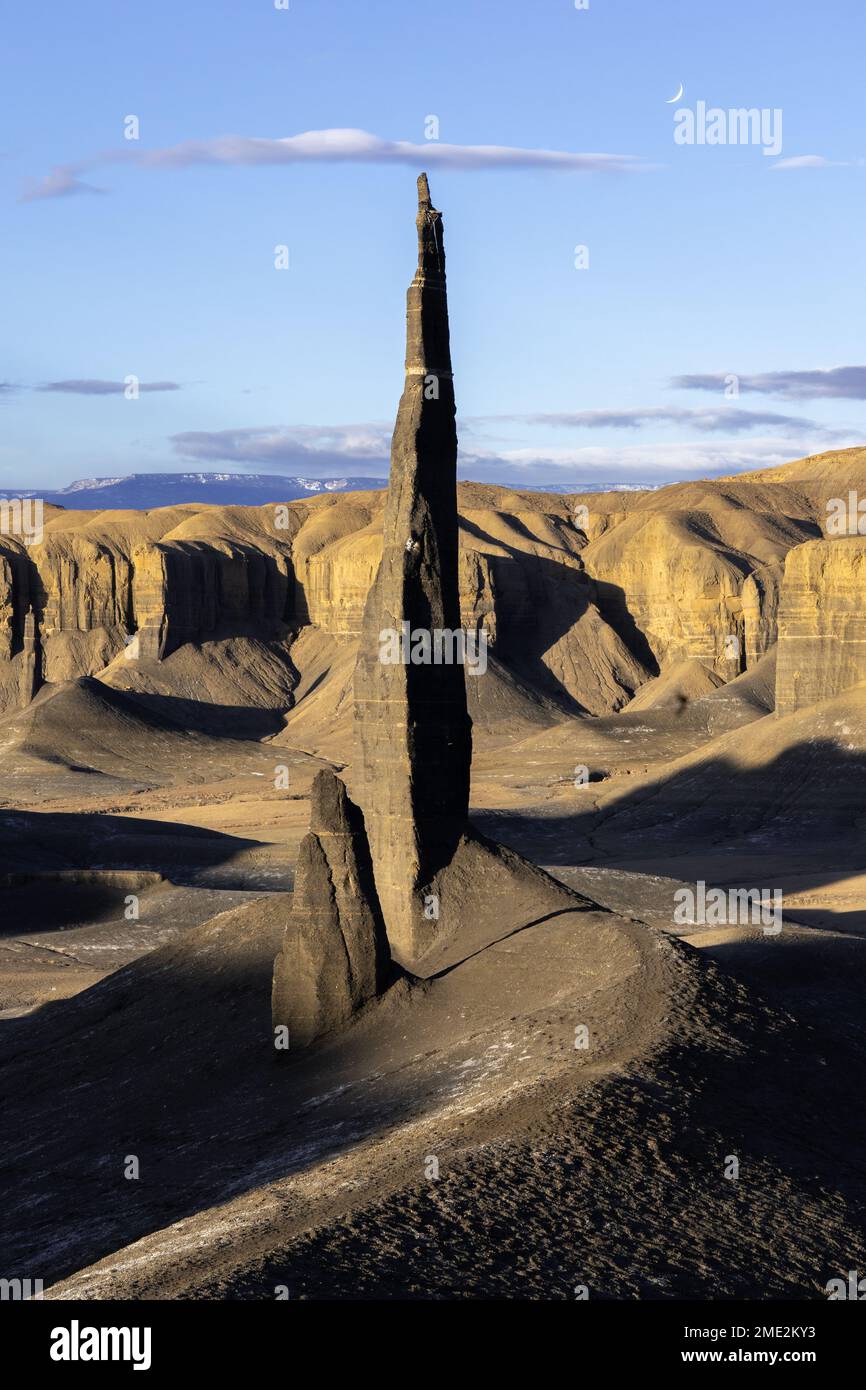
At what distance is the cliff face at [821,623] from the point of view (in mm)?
49062

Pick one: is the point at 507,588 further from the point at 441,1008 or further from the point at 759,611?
the point at 441,1008

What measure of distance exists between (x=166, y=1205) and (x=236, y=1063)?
433cm

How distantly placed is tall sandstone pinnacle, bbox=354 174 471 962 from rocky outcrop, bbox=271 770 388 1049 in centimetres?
239

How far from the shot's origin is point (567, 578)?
87250 millimetres

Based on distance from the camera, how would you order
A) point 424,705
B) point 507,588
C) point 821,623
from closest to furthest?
point 424,705 < point 821,623 < point 507,588

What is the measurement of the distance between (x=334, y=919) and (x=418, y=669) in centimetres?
430

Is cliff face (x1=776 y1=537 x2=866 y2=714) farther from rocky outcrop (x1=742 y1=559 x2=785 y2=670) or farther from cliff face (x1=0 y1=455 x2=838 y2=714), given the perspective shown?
cliff face (x1=0 y1=455 x2=838 y2=714)

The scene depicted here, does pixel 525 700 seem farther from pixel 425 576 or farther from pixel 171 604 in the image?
pixel 425 576

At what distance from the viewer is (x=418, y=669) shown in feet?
71.1

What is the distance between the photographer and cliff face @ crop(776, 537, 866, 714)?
161 ft

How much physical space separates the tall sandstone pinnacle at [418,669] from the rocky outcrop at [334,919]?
7.83 ft

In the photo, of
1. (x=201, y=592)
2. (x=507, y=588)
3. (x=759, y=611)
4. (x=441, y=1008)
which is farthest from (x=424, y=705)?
(x=201, y=592)
